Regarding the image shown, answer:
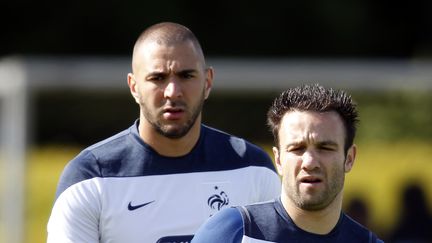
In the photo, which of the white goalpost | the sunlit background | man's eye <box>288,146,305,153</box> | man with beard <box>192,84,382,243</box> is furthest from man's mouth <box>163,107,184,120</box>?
the white goalpost

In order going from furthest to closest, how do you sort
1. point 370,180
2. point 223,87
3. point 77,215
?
point 223,87
point 370,180
point 77,215

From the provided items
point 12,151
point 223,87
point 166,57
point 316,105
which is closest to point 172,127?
point 166,57

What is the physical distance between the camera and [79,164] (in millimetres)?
5664

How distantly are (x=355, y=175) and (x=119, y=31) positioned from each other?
7.06 m

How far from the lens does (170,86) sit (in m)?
5.58

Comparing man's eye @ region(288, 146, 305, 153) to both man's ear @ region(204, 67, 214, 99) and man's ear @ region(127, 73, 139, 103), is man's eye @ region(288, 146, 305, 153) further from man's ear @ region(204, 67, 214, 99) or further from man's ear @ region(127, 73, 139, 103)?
man's ear @ region(127, 73, 139, 103)

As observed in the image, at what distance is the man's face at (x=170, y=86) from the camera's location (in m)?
5.59

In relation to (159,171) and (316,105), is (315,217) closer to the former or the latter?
(316,105)

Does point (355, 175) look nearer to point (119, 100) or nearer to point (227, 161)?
point (119, 100)

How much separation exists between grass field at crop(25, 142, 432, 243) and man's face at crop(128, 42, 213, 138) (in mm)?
6718

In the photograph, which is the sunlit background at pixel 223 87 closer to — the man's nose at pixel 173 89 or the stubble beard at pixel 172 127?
the stubble beard at pixel 172 127

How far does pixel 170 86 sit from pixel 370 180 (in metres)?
7.37

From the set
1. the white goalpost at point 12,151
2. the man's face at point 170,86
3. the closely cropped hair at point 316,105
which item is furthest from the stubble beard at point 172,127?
the white goalpost at point 12,151

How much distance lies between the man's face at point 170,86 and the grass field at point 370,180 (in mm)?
6718
